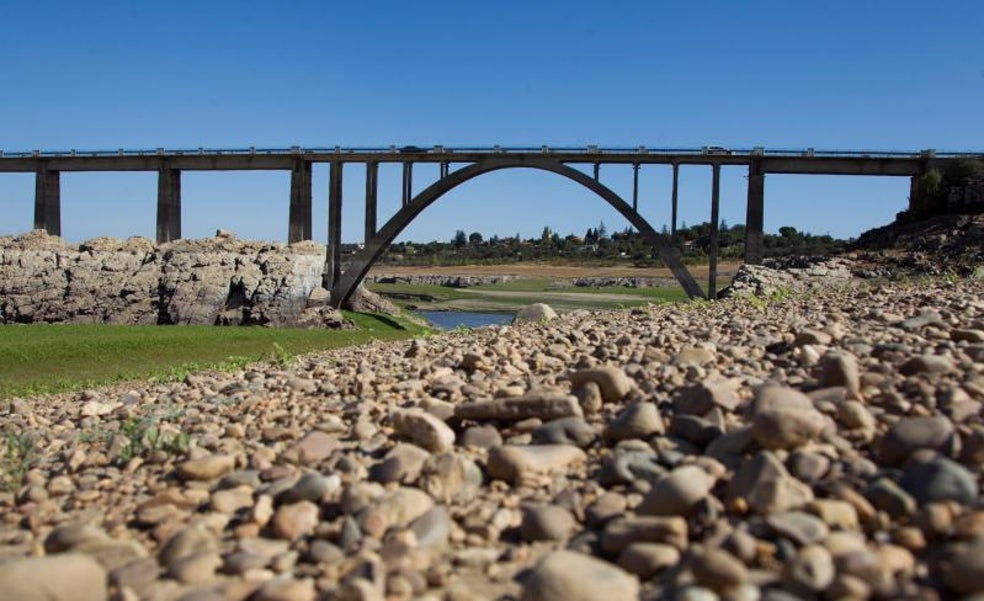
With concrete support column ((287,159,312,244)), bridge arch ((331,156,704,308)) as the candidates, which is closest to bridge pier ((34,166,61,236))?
concrete support column ((287,159,312,244))

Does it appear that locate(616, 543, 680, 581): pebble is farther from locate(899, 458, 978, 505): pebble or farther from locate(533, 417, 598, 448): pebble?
locate(533, 417, 598, 448): pebble

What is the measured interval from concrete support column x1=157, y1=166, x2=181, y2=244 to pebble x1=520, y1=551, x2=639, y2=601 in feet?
131

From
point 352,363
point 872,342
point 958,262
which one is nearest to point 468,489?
point 872,342

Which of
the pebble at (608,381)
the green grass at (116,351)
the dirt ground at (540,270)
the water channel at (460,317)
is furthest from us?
the dirt ground at (540,270)

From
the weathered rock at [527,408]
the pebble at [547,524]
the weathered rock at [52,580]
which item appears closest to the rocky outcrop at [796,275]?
the weathered rock at [527,408]

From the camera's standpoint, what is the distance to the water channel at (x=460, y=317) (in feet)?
133

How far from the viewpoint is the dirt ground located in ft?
225

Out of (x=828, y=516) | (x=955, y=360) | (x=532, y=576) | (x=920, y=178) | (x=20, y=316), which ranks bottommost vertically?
(x=20, y=316)

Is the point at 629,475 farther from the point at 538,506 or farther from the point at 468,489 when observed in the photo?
the point at 468,489

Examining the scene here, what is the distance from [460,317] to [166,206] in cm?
1696

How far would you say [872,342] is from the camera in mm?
5023

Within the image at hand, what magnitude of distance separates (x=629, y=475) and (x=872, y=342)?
9.14ft

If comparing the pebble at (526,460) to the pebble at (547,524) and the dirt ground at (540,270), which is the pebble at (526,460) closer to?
the pebble at (547,524)

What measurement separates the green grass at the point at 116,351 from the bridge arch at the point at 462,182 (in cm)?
889
